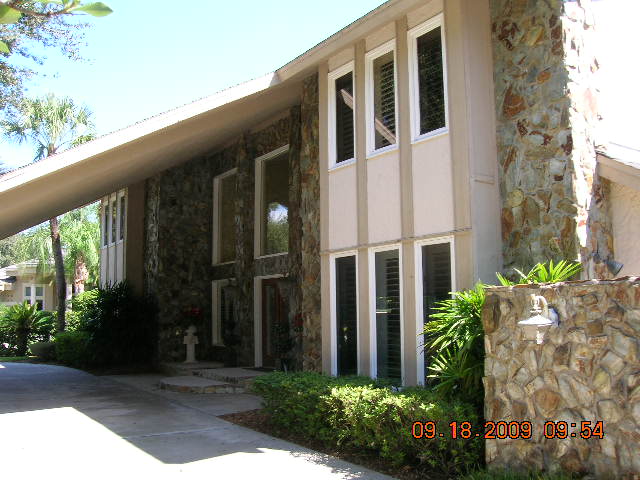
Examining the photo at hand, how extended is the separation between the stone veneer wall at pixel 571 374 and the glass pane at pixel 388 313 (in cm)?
278

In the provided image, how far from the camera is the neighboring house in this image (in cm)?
3412

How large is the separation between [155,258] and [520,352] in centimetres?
1255

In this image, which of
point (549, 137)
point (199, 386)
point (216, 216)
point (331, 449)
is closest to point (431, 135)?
point (549, 137)

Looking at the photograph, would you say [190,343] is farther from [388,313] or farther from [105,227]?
[388,313]

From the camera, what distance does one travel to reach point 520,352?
18.6 ft

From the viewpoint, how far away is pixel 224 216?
658 inches

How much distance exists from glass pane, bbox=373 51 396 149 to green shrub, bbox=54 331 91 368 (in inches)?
453

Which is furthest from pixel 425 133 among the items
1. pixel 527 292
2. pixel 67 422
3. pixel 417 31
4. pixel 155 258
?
pixel 155 258

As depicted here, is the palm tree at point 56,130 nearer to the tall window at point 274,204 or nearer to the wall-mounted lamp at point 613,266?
the tall window at point 274,204

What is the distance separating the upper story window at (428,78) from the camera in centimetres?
836

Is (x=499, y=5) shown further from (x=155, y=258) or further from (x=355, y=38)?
(x=155, y=258)

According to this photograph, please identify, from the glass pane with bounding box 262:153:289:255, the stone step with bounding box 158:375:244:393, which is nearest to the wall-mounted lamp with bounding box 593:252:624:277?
the stone step with bounding box 158:375:244:393

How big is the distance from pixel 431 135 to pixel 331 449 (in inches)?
168

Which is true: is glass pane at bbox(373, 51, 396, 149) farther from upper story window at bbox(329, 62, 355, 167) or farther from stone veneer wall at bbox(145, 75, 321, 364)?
stone veneer wall at bbox(145, 75, 321, 364)
